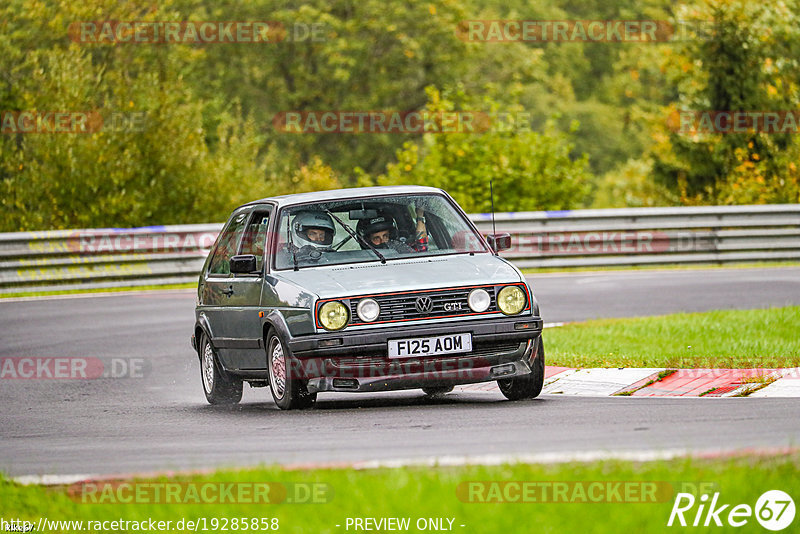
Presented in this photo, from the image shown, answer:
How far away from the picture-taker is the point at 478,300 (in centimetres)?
964

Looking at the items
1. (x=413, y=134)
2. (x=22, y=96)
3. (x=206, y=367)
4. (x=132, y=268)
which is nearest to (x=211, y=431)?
(x=206, y=367)

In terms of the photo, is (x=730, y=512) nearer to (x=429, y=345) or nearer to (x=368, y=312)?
(x=429, y=345)

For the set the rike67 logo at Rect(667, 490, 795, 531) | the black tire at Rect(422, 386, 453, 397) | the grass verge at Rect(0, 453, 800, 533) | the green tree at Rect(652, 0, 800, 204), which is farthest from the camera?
the green tree at Rect(652, 0, 800, 204)

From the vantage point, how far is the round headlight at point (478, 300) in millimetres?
9625

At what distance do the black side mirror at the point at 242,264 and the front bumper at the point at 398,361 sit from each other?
3.80 ft

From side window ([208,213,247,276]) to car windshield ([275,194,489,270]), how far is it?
3.20ft

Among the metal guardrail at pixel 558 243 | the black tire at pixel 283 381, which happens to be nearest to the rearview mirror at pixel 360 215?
the black tire at pixel 283 381

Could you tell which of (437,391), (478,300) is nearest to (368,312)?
(478,300)

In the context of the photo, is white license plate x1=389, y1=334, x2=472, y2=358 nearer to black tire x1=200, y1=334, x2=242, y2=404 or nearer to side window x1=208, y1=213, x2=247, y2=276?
black tire x1=200, y1=334, x2=242, y2=404

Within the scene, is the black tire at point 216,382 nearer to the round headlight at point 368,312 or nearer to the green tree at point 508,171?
the round headlight at point 368,312

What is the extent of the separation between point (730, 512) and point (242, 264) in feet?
18.5

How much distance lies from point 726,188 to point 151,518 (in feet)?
88.7

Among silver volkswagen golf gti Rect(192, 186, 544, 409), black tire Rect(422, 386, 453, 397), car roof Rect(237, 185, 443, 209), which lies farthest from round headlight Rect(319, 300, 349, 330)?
black tire Rect(422, 386, 453, 397)

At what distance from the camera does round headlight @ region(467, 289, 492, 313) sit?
31.6 feet
